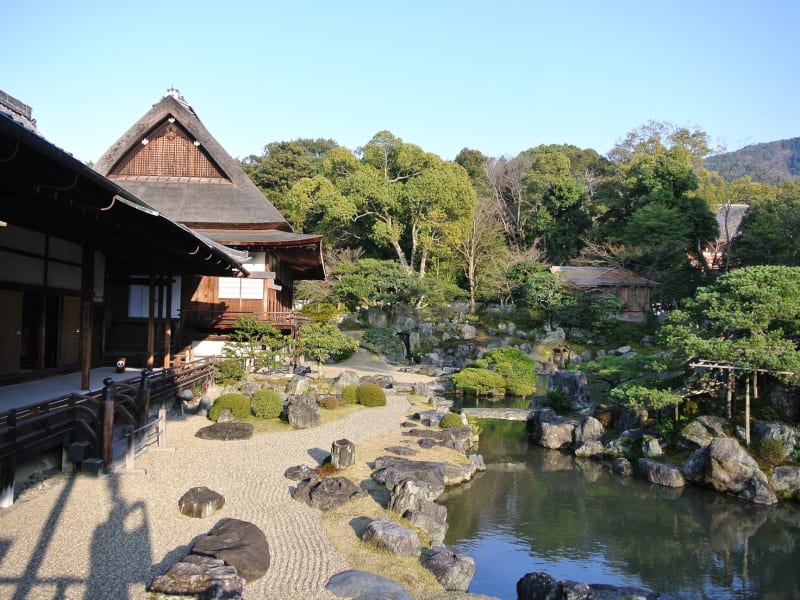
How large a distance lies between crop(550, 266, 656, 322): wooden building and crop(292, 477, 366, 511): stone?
1075 inches

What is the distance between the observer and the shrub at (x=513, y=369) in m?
23.3

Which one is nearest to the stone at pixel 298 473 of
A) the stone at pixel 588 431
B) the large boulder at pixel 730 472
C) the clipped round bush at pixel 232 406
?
the clipped round bush at pixel 232 406

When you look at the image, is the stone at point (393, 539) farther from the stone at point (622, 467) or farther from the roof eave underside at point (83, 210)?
the stone at point (622, 467)

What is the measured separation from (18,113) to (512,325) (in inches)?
1041

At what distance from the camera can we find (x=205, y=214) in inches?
794

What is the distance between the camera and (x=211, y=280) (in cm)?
1936

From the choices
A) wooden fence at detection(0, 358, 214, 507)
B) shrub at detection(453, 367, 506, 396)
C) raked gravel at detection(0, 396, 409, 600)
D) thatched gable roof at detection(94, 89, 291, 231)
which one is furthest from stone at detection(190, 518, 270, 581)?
shrub at detection(453, 367, 506, 396)

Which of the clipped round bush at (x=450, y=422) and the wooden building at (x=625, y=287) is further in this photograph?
the wooden building at (x=625, y=287)

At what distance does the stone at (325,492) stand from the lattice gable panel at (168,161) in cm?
1558

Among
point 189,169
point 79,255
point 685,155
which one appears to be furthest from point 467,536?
point 685,155

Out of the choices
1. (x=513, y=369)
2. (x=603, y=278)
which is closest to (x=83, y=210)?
(x=513, y=369)

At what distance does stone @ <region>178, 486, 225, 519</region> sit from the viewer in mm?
7090

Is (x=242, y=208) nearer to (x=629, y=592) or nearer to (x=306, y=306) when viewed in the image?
(x=306, y=306)

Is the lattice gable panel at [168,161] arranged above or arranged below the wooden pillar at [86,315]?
above
